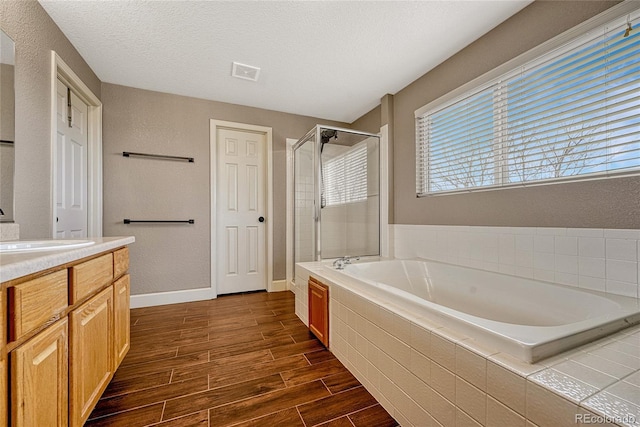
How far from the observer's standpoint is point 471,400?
2.74 feet

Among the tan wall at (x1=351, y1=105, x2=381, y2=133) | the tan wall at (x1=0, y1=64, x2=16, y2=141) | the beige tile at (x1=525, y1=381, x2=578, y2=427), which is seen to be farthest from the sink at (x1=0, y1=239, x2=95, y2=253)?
the tan wall at (x1=351, y1=105, x2=381, y2=133)

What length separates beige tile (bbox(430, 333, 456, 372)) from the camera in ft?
2.96

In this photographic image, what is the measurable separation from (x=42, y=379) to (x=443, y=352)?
1.28 meters

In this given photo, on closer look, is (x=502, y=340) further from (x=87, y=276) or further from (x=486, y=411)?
(x=87, y=276)

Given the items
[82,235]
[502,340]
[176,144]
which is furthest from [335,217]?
[82,235]

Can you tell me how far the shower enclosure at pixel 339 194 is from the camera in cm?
282

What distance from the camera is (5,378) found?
2.05 feet

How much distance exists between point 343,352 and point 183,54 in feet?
8.57

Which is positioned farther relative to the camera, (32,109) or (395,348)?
(32,109)

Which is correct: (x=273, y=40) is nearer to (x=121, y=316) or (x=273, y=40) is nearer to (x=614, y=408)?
(x=121, y=316)

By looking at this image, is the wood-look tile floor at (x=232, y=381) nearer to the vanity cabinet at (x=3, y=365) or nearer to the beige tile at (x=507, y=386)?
the beige tile at (x=507, y=386)

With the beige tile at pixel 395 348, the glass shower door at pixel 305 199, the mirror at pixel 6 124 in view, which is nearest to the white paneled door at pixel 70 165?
the mirror at pixel 6 124

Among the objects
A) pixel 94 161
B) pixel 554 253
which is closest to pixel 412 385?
pixel 554 253

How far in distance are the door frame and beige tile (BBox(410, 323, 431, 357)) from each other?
238 centimetres
